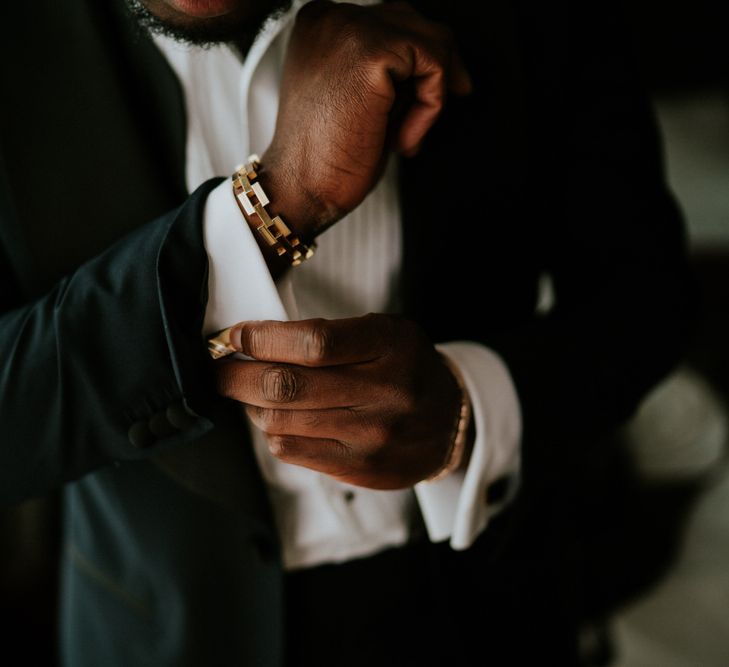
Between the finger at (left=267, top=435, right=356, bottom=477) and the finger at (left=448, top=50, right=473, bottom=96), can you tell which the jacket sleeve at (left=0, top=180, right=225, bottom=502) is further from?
the finger at (left=448, top=50, right=473, bottom=96)

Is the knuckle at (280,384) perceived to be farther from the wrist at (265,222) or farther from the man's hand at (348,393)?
the wrist at (265,222)

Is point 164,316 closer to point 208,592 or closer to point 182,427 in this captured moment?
point 182,427

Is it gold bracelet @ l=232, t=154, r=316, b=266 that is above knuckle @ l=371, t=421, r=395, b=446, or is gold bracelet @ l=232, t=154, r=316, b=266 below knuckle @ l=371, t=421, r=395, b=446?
above

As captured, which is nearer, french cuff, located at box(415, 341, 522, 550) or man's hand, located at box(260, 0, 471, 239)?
man's hand, located at box(260, 0, 471, 239)

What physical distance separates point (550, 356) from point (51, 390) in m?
0.56

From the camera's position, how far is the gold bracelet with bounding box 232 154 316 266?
0.52 m

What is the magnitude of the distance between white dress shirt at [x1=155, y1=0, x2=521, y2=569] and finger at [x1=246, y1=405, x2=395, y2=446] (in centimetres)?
8

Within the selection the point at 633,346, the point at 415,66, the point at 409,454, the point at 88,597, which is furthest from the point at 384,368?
the point at 88,597

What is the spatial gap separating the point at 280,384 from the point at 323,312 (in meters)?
0.24

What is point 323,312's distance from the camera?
705 mm

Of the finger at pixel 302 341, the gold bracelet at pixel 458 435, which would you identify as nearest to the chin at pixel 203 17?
the finger at pixel 302 341

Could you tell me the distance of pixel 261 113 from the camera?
2.06 ft

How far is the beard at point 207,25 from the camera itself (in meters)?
0.52

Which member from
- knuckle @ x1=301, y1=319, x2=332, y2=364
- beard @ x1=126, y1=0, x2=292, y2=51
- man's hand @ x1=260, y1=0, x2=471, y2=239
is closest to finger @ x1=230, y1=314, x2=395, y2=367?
knuckle @ x1=301, y1=319, x2=332, y2=364
